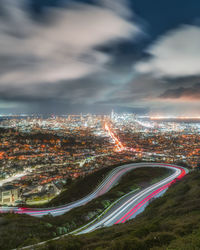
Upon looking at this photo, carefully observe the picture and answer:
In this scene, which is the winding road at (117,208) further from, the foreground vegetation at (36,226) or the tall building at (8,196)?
the tall building at (8,196)

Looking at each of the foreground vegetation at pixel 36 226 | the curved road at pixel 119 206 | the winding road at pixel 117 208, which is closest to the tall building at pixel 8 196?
the curved road at pixel 119 206

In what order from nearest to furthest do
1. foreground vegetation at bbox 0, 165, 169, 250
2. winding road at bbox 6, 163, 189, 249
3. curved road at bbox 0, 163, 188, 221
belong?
1. foreground vegetation at bbox 0, 165, 169, 250
2. winding road at bbox 6, 163, 189, 249
3. curved road at bbox 0, 163, 188, 221

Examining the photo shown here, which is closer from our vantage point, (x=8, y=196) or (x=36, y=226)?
(x=36, y=226)

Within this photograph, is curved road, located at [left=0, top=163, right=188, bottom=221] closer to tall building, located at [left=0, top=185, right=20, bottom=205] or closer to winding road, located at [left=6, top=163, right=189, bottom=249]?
winding road, located at [left=6, top=163, right=189, bottom=249]

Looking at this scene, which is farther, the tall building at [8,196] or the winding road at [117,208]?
the tall building at [8,196]

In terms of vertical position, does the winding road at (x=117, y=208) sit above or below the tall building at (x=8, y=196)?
above

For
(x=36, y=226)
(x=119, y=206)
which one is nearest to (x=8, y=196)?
(x=36, y=226)

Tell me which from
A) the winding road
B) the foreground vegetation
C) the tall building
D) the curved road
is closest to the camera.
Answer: the foreground vegetation

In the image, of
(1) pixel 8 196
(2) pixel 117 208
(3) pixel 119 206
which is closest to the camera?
(2) pixel 117 208

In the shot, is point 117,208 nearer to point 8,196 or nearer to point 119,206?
point 119,206

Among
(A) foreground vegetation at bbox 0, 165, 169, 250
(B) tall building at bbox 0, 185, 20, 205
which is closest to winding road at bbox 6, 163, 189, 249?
(A) foreground vegetation at bbox 0, 165, 169, 250

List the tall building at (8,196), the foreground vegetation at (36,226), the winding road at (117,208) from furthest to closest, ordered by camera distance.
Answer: the tall building at (8,196)
the winding road at (117,208)
the foreground vegetation at (36,226)

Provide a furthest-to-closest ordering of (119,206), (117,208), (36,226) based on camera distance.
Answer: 1. (119,206)
2. (117,208)
3. (36,226)
